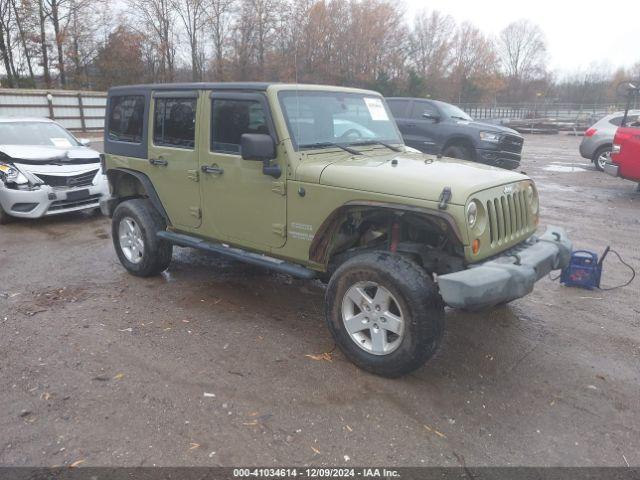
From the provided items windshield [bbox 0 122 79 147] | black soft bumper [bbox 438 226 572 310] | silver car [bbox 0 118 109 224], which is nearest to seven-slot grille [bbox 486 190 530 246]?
black soft bumper [bbox 438 226 572 310]

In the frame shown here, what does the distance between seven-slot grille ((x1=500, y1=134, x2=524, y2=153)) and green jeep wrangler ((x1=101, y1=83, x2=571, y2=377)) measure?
23.7ft

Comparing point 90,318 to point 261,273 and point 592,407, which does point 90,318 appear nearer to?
point 261,273

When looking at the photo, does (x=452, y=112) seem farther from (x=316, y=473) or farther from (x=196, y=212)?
(x=316, y=473)

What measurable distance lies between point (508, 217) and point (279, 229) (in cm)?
175

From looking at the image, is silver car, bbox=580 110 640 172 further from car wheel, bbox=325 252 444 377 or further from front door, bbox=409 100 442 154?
car wheel, bbox=325 252 444 377

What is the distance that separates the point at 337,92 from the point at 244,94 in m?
0.88

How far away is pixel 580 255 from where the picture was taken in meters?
5.23

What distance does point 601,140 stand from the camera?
13.6 m

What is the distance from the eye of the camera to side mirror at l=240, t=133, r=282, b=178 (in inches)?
147

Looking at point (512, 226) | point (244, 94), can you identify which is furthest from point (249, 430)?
point (244, 94)

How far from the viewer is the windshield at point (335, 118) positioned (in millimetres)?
4070

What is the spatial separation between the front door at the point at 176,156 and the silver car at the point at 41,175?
3.57 metres

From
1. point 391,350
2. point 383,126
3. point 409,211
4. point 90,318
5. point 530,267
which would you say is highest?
point 383,126

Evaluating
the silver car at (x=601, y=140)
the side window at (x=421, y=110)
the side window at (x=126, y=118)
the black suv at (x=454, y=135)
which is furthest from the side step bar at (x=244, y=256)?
the silver car at (x=601, y=140)
